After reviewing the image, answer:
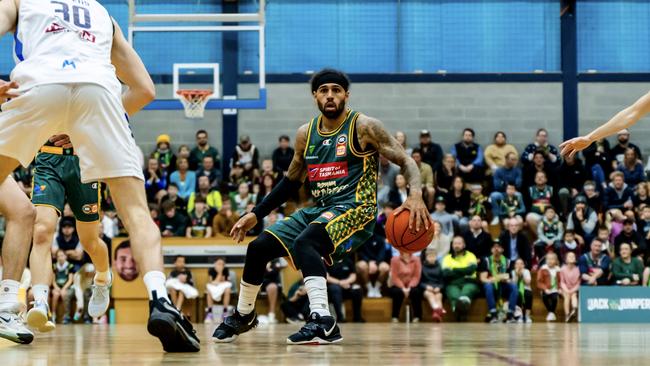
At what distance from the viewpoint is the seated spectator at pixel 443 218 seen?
50.2 feet

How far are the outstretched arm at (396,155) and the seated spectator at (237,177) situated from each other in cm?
986

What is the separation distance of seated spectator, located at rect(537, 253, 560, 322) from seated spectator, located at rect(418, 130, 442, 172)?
324 cm

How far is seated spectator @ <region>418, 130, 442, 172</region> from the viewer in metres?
17.3

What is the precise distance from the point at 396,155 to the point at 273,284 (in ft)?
26.7

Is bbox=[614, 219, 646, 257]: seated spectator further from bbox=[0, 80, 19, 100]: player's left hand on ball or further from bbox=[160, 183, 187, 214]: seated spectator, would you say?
bbox=[0, 80, 19, 100]: player's left hand on ball

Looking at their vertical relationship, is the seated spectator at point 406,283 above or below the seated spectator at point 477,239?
below

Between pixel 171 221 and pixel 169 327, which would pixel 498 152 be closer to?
pixel 171 221

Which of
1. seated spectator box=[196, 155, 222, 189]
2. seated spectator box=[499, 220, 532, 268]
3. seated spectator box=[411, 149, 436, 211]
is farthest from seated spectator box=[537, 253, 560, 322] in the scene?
seated spectator box=[196, 155, 222, 189]

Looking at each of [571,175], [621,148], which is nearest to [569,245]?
[571,175]

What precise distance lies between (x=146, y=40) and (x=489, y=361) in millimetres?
14499

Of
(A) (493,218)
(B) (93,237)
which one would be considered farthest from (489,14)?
(B) (93,237)

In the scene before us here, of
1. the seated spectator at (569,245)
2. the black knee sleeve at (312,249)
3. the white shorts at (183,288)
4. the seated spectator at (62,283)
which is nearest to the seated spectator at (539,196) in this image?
the seated spectator at (569,245)

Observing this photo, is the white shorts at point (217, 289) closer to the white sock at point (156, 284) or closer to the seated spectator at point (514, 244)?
the seated spectator at point (514, 244)

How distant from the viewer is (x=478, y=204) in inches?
628
